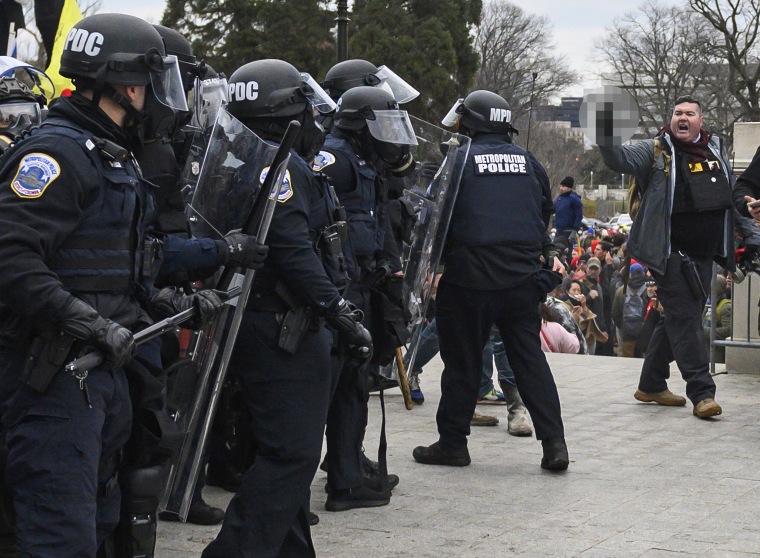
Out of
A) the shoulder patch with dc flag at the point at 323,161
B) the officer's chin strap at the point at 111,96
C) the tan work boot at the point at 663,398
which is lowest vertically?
the tan work boot at the point at 663,398

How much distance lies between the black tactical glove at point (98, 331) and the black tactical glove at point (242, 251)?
0.70 meters

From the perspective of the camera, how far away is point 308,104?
461 cm

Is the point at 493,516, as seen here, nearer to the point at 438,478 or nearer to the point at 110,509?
the point at 438,478

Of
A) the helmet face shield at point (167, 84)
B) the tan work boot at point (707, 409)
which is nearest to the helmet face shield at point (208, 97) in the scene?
the helmet face shield at point (167, 84)

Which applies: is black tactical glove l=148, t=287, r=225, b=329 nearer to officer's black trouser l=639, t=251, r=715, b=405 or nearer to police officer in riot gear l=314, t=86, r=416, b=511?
police officer in riot gear l=314, t=86, r=416, b=511

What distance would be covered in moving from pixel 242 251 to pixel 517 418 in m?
3.79

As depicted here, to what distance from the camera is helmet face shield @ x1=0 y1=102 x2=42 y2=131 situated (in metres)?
5.25

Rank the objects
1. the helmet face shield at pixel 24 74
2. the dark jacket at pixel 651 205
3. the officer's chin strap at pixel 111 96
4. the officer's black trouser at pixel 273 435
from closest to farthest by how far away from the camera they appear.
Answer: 1. the officer's chin strap at pixel 111 96
2. the officer's black trouser at pixel 273 435
3. the helmet face shield at pixel 24 74
4. the dark jacket at pixel 651 205

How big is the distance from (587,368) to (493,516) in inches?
194

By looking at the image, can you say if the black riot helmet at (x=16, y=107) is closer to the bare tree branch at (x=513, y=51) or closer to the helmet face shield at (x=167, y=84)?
the helmet face shield at (x=167, y=84)

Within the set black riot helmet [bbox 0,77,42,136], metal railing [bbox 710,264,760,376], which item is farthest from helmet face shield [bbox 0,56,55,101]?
metal railing [bbox 710,264,760,376]

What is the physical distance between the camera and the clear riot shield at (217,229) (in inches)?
166

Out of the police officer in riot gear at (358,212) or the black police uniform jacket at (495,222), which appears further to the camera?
the black police uniform jacket at (495,222)

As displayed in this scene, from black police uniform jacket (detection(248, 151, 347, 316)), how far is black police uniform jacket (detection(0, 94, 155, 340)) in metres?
0.69
